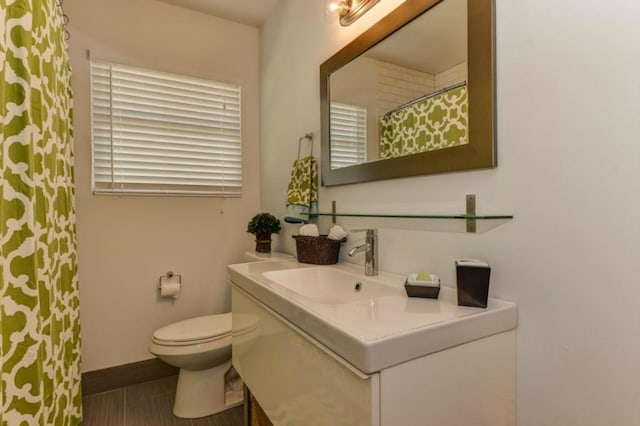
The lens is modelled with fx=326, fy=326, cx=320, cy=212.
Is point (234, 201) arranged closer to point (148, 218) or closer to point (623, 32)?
point (148, 218)

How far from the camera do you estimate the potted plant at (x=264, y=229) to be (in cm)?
209

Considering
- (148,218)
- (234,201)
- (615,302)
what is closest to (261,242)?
(234,201)

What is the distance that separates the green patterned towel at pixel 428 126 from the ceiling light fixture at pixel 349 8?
1.66 feet

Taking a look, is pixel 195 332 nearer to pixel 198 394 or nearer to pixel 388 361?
pixel 198 394

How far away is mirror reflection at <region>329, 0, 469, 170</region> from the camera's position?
40.8 inches

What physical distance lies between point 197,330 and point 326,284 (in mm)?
884

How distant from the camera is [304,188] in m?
1.79

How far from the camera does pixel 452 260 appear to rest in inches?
41.1

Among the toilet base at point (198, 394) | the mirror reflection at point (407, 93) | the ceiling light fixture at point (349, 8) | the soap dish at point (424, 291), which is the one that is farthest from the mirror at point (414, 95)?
the toilet base at point (198, 394)

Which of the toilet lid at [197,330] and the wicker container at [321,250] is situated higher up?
the wicker container at [321,250]

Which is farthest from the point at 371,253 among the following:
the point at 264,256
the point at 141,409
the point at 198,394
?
the point at 141,409

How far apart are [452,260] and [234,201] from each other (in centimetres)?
175

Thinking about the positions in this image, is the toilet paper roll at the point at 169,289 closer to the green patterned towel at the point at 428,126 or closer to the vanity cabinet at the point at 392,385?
the vanity cabinet at the point at 392,385

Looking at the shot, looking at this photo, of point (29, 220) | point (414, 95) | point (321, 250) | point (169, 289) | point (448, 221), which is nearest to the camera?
point (29, 220)
